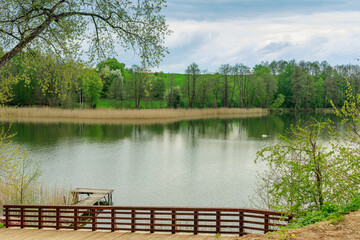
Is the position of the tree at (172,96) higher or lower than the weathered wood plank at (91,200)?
higher

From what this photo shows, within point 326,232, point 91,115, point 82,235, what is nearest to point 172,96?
point 91,115

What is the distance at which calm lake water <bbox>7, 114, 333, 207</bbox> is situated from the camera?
20547 millimetres

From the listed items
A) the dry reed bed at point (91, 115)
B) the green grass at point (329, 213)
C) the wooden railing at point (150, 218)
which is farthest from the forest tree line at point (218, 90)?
the green grass at point (329, 213)

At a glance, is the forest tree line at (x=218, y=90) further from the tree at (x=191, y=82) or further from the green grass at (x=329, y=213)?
the green grass at (x=329, y=213)

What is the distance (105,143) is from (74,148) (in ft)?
13.4

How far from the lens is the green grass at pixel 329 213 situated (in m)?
9.54

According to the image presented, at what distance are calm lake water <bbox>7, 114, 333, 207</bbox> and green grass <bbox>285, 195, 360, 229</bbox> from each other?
846cm

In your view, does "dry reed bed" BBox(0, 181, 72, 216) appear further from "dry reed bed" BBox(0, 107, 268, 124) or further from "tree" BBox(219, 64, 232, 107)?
"tree" BBox(219, 64, 232, 107)

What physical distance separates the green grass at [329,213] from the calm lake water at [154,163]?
846cm

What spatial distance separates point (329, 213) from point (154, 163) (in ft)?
65.1

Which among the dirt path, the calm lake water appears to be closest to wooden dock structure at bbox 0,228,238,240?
the dirt path

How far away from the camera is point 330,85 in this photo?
94125 millimetres

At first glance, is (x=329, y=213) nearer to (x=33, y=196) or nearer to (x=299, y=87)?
(x=33, y=196)

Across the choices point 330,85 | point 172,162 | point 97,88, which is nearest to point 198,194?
point 172,162
